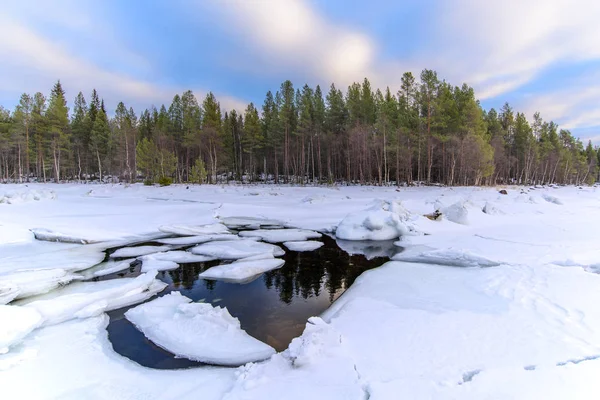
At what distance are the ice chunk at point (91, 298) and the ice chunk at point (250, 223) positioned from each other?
332 inches

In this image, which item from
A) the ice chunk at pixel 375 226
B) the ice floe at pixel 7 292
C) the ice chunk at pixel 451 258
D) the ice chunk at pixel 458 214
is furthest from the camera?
the ice chunk at pixel 458 214

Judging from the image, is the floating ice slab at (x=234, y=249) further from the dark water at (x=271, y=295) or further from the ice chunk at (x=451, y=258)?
the ice chunk at (x=451, y=258)

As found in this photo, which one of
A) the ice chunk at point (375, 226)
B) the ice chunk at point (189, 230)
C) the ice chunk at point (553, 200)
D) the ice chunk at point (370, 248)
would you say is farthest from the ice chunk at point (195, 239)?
the ice chunk at point (553, 200)

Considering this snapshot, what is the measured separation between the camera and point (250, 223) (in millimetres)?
16906

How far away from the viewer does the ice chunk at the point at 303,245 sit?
11.3 m

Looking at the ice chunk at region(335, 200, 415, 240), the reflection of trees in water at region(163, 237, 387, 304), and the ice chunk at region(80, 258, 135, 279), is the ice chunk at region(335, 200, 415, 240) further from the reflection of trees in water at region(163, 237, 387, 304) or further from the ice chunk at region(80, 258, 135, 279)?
the ice chunk at region(80, 258, 135, 279)

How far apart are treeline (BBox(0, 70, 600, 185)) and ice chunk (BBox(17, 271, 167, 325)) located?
28.4 meters

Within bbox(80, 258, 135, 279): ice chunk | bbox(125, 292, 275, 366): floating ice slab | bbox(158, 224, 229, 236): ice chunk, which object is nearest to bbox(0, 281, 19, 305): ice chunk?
bbox(80, 258, 135, 279): ice chunk

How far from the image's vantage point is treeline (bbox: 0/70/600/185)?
32.8m

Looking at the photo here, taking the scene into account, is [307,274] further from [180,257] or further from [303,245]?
[180,257]

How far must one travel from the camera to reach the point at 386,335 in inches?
181

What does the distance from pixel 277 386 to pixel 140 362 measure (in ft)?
7.44

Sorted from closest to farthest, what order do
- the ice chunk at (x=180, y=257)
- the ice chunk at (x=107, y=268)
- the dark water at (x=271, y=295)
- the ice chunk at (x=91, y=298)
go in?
the dark water at (x=271, y=295), the ice chunk at (x=91, y=298), the ice chunk at (x=107, y=268), the ice chunk at (x=180, y=257)

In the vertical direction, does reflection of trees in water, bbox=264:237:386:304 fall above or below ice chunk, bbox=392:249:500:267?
below
